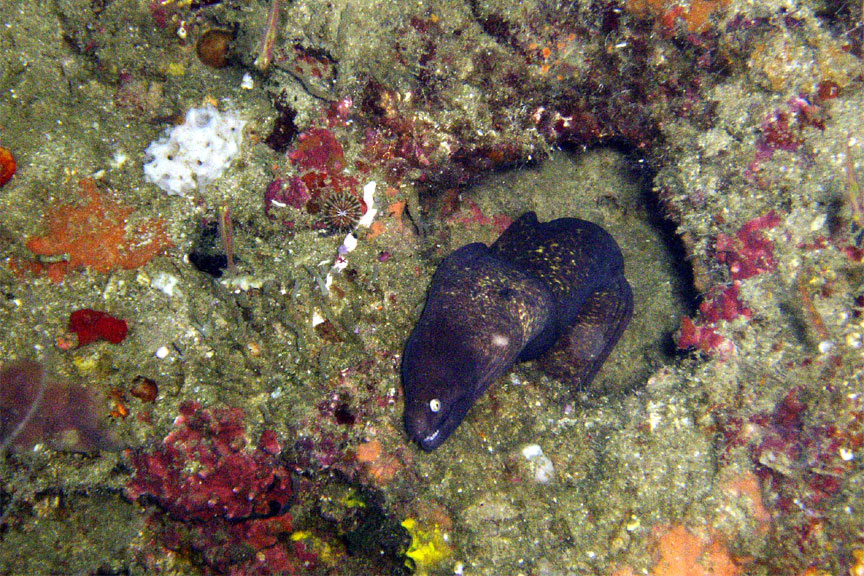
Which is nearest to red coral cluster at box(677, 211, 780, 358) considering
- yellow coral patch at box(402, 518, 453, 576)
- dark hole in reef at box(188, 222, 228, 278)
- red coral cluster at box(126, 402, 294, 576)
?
yellow coral patch at box(402, 518, 453, 576)

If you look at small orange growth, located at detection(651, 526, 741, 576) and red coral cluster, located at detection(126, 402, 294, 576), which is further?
small orange growth, located at detection(651, 526, 741, 576)

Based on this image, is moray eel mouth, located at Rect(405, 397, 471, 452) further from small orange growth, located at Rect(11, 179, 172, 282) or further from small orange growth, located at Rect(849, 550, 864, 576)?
small orange growth, located at Rect(849, 550, 864, 576)

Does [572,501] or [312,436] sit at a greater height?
[572,501]

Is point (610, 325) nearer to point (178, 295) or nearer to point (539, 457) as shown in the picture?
point (539, 457)

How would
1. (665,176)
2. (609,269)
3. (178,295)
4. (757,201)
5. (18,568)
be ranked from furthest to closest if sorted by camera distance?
(609,269), (665,176), (757,201), (178,295), (18,568)

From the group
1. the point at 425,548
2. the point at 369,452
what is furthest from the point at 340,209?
the point at 425,548

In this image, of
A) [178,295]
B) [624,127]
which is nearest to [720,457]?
[624,127]
